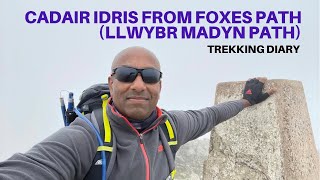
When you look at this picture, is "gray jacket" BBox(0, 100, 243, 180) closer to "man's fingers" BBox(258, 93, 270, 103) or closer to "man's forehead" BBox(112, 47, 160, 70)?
"man's forehead" BBox(112, 47, 160, 70)

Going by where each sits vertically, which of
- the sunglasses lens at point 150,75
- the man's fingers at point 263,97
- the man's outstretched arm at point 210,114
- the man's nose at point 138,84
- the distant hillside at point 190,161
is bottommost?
Result: the distant hillside at point 190,161

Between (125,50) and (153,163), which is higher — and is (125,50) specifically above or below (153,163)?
above

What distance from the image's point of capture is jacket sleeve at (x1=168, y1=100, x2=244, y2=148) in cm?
267

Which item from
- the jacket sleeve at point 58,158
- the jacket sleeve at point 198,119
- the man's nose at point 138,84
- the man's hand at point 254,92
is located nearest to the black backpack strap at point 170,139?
the jacket sleeve at point 198,119

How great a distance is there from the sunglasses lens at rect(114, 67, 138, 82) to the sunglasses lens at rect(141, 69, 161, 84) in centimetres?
5

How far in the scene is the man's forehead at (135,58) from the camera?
2.10 m

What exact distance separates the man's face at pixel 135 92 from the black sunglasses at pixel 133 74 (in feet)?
0.06

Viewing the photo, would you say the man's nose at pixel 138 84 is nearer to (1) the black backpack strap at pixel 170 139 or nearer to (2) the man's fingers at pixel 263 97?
(1) the black backpack strap at pixel 170 139

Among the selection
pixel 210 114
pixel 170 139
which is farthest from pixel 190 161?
pixel 170 139

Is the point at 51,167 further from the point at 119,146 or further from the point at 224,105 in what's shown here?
the point at 224,105

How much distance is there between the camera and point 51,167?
5.16ft

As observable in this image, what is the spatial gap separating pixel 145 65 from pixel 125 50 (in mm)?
159

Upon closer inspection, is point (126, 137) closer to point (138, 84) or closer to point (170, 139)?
point (138, 84)

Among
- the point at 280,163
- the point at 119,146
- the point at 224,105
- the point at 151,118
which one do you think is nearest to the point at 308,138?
the point at 280,163
